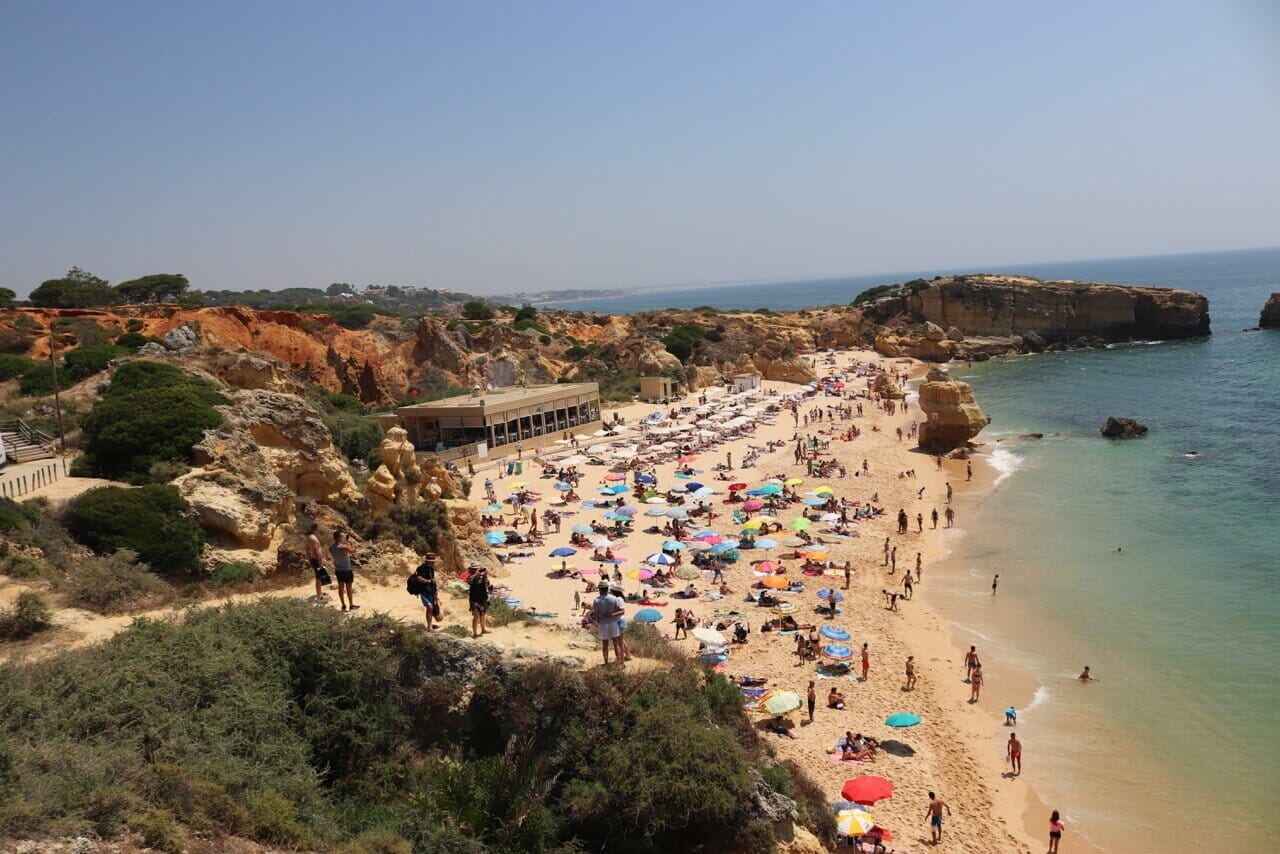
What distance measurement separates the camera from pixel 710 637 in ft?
55.3

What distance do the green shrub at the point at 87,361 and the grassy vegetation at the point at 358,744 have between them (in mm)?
23652

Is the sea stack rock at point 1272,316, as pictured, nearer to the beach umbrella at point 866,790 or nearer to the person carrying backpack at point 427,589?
the beach umbrella at point 866,790

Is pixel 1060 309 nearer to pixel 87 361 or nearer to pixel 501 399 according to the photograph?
pixel 501 399

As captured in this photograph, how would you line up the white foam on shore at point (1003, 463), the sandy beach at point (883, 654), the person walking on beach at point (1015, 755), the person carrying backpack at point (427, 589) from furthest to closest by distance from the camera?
the white foam on shore at point (1003, 463), the person walking on beach at point (1015, 755), the sandy beach at point (883, 654), the person carrying backpack at point (427, 589)

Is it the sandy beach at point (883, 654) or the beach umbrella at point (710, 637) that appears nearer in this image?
the sandy beach at point (883, 654)

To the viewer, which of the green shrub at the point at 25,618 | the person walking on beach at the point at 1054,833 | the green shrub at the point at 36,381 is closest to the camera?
the green shrub at the point at 25,618

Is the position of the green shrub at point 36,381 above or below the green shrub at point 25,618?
above

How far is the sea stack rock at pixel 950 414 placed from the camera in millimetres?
38781

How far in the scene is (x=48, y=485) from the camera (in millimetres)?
14062

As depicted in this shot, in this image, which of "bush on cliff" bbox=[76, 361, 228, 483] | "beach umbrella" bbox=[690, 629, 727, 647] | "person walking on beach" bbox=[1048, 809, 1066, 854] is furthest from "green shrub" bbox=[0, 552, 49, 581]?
"person walking on beach" bbox=[1048, 809, 1066, 854]

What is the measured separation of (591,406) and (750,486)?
1317cm

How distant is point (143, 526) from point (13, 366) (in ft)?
72.4

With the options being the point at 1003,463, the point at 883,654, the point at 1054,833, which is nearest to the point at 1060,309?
the point at 1003,463

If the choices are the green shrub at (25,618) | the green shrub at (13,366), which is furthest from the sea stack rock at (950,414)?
the green shrub at (13,366)
